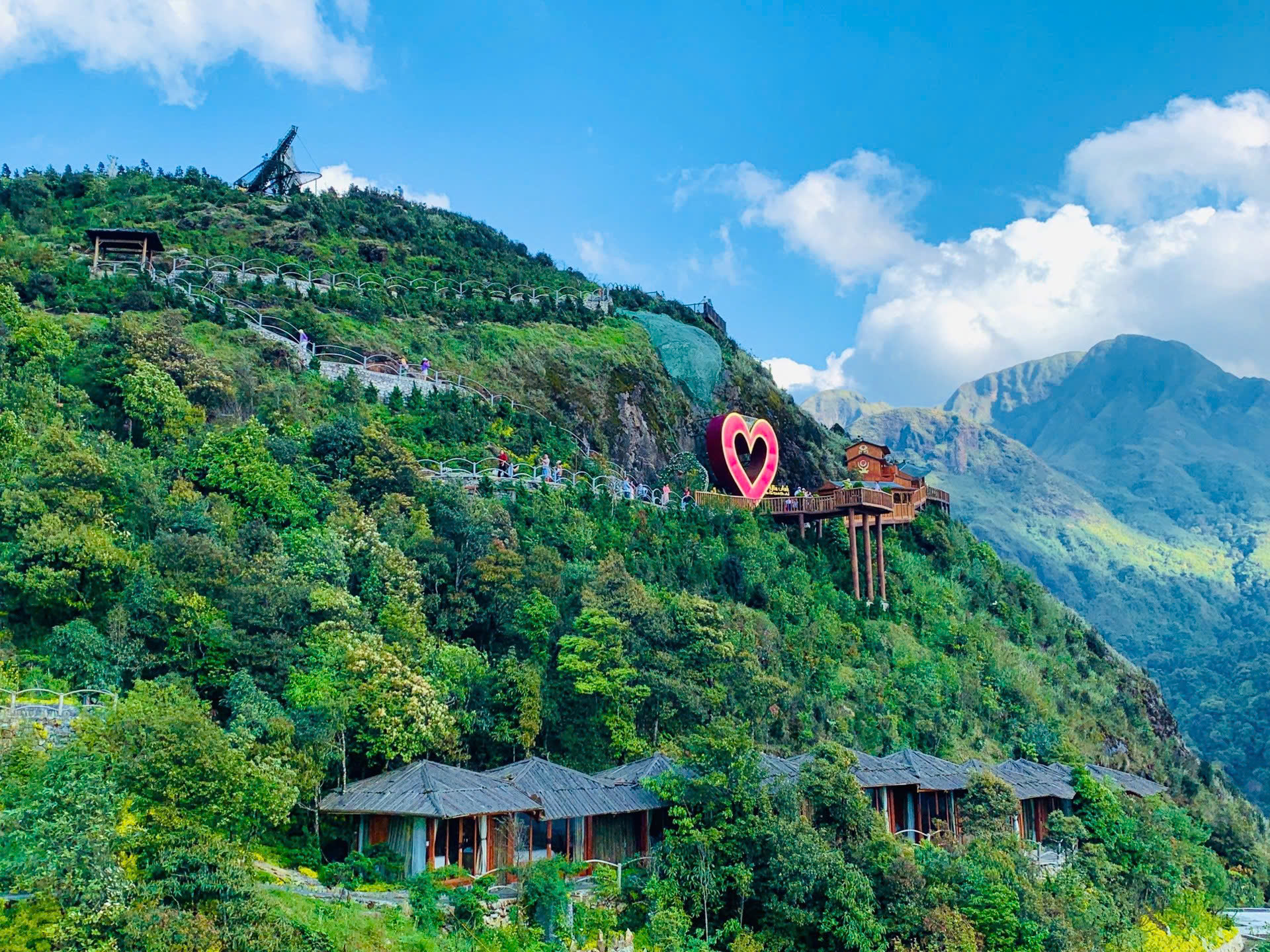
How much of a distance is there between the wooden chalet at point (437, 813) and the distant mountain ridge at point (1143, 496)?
59438 mm

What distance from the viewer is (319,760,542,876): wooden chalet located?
920 inches

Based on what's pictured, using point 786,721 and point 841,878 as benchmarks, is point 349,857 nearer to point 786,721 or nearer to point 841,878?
A: point 841,878

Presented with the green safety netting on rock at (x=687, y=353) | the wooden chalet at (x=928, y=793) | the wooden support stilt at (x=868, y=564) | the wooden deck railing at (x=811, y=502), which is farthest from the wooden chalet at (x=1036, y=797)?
the green safety netting on rock at (x=687, y=353)

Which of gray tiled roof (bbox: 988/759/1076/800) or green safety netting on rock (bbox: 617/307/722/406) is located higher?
green safety netting on rock (bbox: 617/307/722/406)

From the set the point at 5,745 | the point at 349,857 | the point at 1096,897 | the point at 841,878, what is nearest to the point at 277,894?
the point at 349,857

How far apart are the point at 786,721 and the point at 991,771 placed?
5.71 m

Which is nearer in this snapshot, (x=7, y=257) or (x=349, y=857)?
(x=349, y=857)

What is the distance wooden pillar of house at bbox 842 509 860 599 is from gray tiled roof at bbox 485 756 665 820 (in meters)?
18.5

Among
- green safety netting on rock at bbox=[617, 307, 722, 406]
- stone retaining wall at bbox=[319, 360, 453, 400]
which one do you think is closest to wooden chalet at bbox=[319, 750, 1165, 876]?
stone retaining wall at bbox=[319, 360, 453, 400]

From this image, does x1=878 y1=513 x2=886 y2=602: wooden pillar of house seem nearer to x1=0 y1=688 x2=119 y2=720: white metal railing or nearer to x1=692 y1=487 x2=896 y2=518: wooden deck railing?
x1=692 y1=487 x2=896 y2=518: wooden deck railing

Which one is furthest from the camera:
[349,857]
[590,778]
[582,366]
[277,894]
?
[582,366]

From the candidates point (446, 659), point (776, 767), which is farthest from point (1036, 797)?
point (446, 659)

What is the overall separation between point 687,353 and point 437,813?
37468 mm

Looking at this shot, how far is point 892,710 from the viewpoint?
37875 mm
